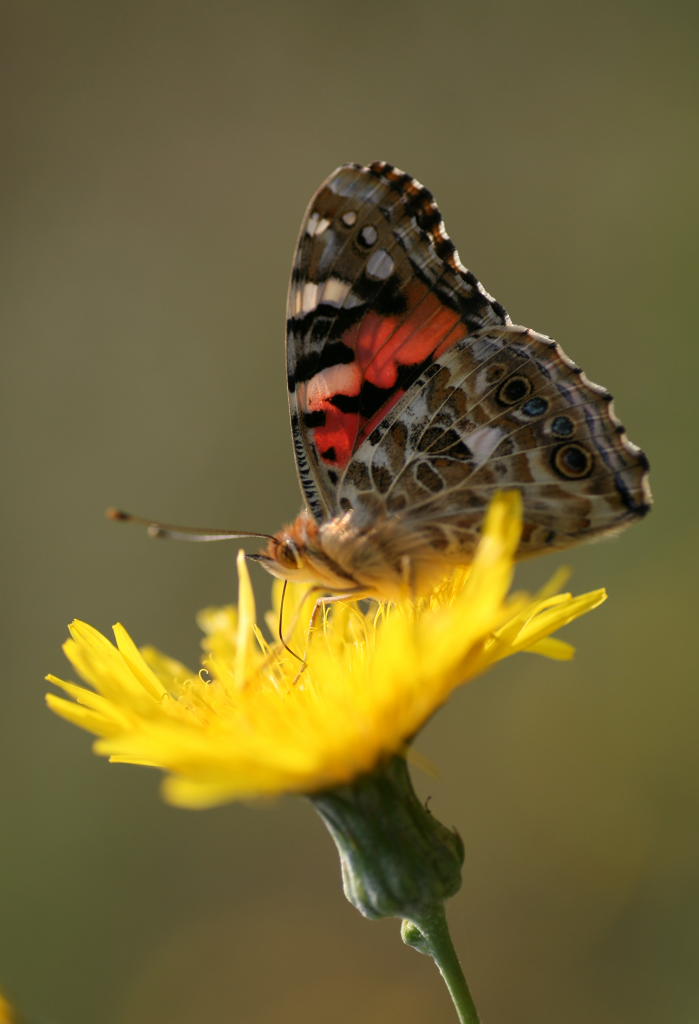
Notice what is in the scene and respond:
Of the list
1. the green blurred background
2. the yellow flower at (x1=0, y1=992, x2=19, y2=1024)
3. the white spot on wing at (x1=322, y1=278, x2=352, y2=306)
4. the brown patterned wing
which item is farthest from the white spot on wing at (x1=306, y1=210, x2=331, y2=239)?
the green blurred background

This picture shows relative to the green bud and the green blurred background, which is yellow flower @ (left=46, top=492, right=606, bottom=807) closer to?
the green bud

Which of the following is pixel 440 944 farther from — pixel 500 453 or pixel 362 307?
pixel 362 307

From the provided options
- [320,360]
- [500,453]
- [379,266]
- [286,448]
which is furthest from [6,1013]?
[286,448]

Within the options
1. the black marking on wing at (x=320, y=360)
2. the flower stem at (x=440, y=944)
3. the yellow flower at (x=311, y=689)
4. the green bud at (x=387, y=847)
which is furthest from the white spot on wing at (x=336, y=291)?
the flower stem at (x=440, y=944)

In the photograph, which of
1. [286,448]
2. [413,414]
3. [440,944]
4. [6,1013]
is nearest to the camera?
[6,1013]

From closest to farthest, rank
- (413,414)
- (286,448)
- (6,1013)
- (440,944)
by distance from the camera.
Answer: (6,1013), (440,944), (413,414), (286,448)

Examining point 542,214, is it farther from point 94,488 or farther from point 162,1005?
point 162,1005

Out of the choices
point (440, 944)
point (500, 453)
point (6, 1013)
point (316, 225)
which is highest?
point (316, 225)

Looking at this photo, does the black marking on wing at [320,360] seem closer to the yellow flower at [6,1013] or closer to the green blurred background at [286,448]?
the yellow flower at [6,1013]
